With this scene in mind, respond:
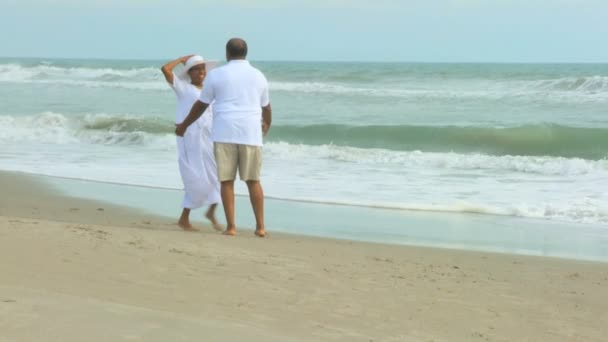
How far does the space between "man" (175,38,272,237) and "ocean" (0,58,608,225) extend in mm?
3368

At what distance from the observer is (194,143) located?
724 cm

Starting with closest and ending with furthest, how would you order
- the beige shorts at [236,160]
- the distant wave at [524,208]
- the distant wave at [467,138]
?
the beige shorts at [236,160] → the distant wave at [524,208] → the distant wave at [467,138]

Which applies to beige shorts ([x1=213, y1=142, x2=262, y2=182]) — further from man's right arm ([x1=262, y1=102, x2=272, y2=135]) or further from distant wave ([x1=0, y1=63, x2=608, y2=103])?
distant wave ([x1=0, y1=63, x2=608, y2=103])

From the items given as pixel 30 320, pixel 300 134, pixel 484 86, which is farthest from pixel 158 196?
pixel 484 86

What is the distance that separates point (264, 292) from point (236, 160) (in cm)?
224

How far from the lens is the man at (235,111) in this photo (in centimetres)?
660

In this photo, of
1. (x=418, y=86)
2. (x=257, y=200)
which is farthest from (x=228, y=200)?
(x=418, y=86)

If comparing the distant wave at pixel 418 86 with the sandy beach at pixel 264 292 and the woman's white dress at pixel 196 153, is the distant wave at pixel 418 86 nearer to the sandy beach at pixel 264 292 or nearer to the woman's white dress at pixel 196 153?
the woman's white dress at pixel 196 153

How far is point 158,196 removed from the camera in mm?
10328

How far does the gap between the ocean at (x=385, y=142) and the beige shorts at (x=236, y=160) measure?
3325 millimetres

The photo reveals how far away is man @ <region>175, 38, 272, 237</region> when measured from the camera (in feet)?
21.7

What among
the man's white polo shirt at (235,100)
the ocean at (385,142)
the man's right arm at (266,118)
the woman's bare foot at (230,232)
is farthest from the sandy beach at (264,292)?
the ocean at (385,142)

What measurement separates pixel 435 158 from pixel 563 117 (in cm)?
868

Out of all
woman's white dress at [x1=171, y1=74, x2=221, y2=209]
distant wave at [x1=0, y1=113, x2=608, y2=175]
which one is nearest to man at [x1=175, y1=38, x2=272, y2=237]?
woman's white dress at [x1=171, y1=74, x2=221, y2=209]
